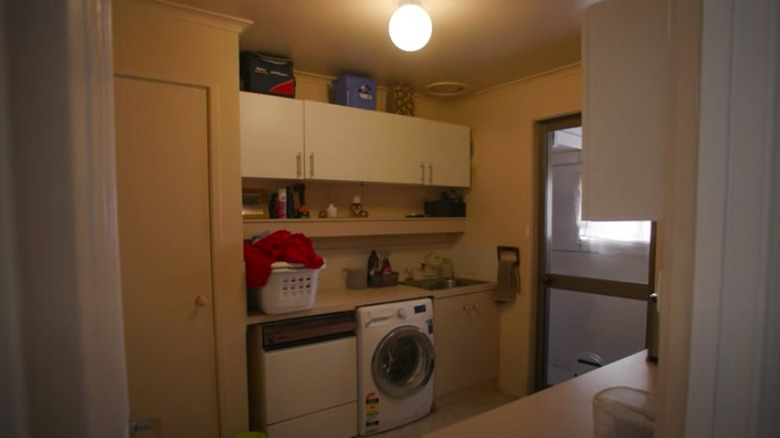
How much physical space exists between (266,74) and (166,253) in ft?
4.21

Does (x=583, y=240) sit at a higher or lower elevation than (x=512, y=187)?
lower

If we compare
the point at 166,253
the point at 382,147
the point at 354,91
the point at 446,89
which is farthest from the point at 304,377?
the point at 446,89

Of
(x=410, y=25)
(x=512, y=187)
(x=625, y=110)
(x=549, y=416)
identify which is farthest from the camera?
(x=512, y=187)

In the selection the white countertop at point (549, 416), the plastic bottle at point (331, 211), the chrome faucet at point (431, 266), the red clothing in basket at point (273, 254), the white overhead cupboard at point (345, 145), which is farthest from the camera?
the chrome faucet at point (431, 266)

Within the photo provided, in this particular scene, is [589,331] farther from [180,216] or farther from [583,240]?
[180,216]

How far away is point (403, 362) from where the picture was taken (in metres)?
2.87

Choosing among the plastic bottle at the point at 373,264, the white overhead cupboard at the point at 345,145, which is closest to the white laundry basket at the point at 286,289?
the white overhead cupboard at the point at 345,145

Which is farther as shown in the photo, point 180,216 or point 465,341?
point 465,341

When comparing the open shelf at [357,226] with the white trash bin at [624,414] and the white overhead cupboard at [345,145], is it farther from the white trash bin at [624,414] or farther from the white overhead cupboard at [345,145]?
the white trash bin at [624,414]

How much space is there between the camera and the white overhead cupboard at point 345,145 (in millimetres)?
2471

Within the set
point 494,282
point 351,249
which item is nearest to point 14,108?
point 351,249

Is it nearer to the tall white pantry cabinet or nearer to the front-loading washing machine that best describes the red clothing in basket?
the tall white pantry cabinet

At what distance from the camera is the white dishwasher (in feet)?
7.41

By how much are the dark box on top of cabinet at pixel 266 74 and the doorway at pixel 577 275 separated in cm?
198
